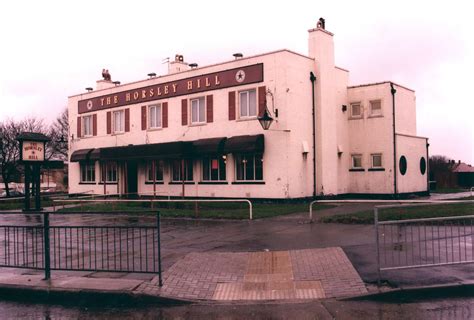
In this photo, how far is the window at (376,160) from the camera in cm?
2728

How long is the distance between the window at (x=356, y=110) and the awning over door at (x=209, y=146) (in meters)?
8.48

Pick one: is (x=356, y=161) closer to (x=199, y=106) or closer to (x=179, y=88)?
(x=199, y=106)

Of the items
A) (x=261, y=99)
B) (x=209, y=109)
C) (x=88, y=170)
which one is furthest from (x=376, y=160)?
(x=88, y=170)

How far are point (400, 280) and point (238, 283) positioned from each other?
8.78 ft

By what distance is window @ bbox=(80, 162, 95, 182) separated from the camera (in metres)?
34.9

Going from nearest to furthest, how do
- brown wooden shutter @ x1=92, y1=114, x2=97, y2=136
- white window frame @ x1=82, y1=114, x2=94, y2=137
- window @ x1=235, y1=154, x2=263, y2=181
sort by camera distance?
window @ x1=235, y1=154, x2=263, y2=181
brown wooden shutter @ x1=92, y1=114, x2=97, y2=136
white window frame @ x1=82, y1=114, x2=94, y2=137

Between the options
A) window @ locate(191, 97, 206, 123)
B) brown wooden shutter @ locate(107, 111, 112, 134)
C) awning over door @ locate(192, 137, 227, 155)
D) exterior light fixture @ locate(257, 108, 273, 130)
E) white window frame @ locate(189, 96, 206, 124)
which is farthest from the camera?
brown wooden shutter @ locate(107, 111, 112, 134)

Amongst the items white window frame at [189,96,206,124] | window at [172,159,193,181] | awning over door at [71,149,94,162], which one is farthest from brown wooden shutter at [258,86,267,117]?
awning over door at [71,149,94,162]

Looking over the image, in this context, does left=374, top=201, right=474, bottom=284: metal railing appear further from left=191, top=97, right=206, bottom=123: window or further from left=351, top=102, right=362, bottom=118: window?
left=191, top=97, right=206, bottom=123: window

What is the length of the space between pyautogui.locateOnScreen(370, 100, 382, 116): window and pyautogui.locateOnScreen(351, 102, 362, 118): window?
27.9 inches

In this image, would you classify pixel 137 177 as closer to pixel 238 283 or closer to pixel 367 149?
pixel 367 149

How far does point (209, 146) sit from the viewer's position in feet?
85.4

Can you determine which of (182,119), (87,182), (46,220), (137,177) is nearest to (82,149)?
(87,182)

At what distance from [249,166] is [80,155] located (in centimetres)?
1499
